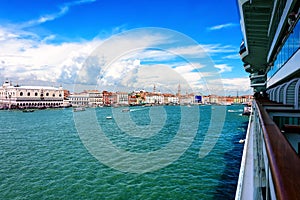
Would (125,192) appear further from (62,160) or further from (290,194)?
(290,194)

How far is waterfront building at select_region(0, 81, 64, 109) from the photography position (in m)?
55.8

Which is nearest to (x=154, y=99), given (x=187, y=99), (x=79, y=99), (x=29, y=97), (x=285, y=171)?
(x=187, y=99)

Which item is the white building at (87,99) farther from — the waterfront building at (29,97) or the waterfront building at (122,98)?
the waterfront building at (122,98)

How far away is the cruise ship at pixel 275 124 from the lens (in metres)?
0.55

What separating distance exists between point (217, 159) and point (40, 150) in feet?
26.5

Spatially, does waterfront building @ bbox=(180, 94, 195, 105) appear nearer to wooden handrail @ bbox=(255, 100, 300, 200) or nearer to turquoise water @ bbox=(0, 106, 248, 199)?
turquoise water @ bbox=(0, 106, 248, 199)

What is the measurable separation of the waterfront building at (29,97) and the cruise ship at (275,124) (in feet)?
173

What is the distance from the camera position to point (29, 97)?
5731 cm

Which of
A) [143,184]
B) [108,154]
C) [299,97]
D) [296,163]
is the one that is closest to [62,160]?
[108,154]

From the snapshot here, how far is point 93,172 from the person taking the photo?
26.8 feet

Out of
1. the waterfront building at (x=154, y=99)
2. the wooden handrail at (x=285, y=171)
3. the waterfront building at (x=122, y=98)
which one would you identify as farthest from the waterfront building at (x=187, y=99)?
the wooden handrail at (x=285, y=171)

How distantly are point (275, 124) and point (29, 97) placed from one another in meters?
62.5

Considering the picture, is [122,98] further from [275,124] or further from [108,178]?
[275,124]

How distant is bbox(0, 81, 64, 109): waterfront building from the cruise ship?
52.9 metres
